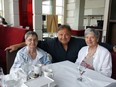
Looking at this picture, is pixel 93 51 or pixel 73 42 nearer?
pixel 93 51

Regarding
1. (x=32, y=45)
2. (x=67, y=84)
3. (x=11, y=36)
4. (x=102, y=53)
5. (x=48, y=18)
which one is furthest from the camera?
(x=48, y=18)

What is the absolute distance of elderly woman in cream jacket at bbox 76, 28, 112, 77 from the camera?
1579mm

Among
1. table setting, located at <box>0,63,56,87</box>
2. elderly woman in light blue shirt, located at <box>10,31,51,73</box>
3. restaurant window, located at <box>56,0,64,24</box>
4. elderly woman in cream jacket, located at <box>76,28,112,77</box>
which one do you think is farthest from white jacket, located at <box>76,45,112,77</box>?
restaurant window, located at <box>56,0,64,24</box>

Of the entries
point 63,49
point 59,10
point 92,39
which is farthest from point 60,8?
point 92,39

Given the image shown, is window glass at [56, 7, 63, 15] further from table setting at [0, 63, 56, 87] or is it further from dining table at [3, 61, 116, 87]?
table setting at [0, 63, 56, 87]

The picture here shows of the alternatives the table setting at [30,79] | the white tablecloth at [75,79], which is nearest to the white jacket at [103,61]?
the white tablecloth at [75,79]

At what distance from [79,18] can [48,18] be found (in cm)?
381

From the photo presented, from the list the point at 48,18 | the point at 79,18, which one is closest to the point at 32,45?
the point at 48,18

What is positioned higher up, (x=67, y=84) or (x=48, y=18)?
(x=48, y=18)

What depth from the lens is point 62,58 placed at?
6.82ft

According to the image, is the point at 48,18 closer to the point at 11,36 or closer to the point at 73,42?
the point at 11,36

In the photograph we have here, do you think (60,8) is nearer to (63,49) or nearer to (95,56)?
(63,49)

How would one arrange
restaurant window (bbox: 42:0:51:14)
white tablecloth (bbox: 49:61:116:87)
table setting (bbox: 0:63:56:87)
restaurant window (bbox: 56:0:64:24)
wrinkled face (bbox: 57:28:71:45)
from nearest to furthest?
1. table setting (bbox: 0:63:56:87)
2. white tablecloth (bbox: 49:61:116:87)
3. wrinkled face (bbox: 57:28:71:45)
4. restaurant window (bbox: 42:0:51:14)
5. restaurant window (bbox: 56:0:64:24)

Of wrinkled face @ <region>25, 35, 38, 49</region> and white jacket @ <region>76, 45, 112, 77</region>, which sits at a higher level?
wrinkled face @ <region>25, 35, 38, 49</region>
